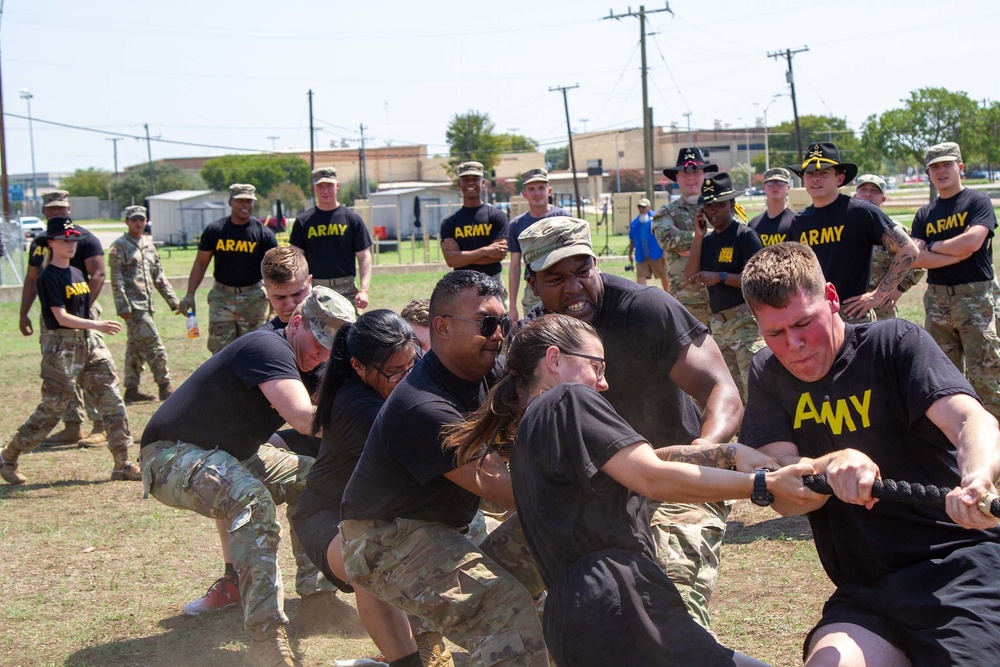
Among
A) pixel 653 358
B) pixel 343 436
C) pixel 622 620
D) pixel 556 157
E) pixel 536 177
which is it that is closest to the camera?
pixel 622 620

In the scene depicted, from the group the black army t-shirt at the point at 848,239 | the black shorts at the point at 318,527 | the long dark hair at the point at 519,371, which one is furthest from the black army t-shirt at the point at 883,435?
the black army t-shirt at the point at 848,239

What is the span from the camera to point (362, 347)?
186 inches

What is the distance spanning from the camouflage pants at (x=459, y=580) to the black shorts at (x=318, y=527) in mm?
506

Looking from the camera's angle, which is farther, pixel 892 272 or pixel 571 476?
pixel 892 272

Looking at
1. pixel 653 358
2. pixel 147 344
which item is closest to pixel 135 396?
pixel 147 344

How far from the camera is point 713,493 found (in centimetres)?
328

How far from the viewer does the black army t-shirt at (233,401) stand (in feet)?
17.5

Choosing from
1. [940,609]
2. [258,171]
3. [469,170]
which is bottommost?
[940,609]

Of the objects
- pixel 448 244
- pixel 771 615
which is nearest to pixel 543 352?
pixel 771 615

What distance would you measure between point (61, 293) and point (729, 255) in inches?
227

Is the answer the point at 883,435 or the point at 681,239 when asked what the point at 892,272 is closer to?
the point at 681,239

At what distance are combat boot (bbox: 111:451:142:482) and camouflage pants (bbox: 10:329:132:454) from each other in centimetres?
6

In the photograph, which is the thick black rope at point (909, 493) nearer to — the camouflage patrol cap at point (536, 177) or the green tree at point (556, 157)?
Answer: the camouflage patrol cap at point (536, 177)

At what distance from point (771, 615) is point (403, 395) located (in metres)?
2.61
